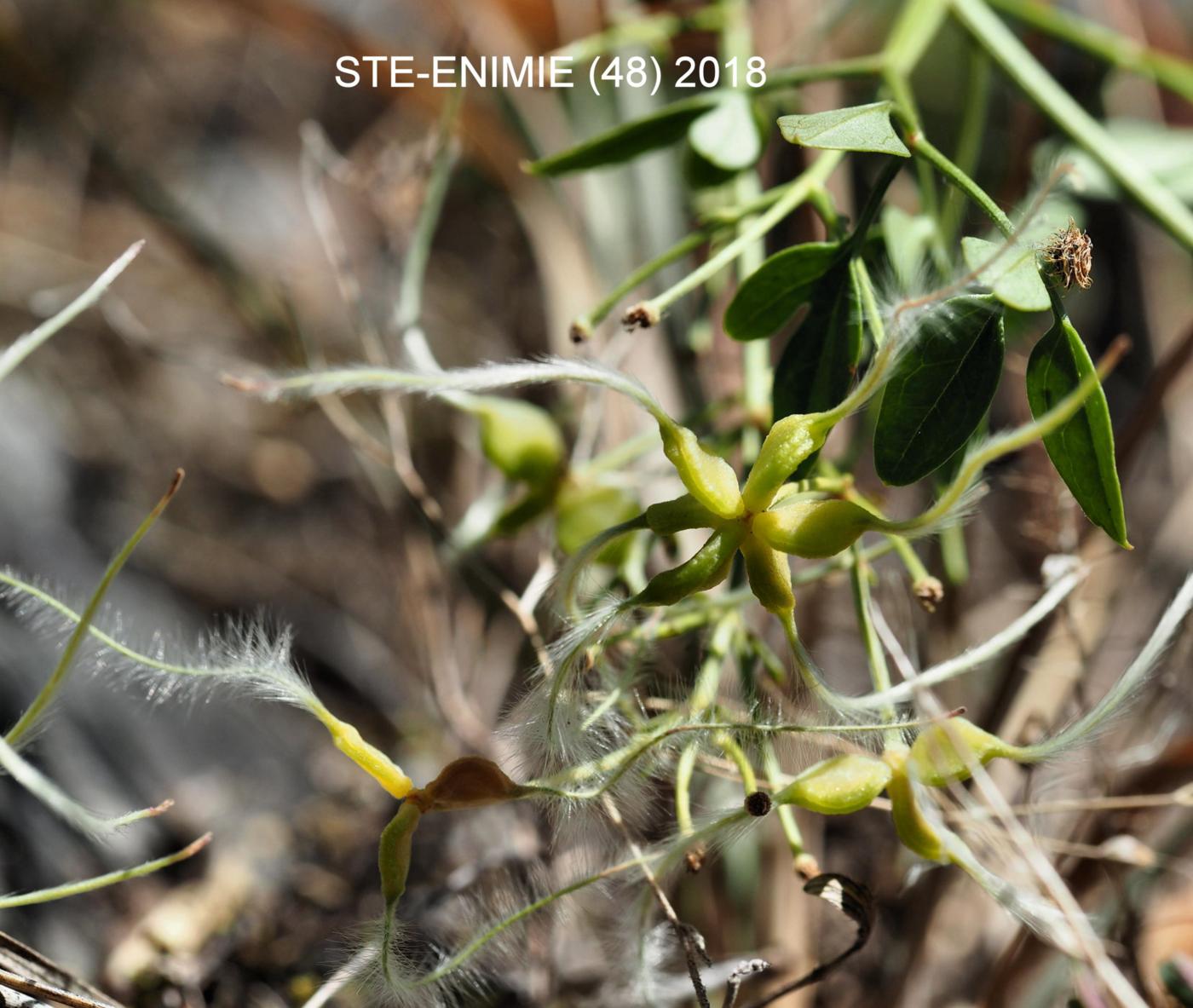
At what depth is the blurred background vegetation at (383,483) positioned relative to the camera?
867mm

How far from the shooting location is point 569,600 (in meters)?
0.59

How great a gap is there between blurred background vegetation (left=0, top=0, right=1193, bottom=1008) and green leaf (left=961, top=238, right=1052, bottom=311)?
0.22m

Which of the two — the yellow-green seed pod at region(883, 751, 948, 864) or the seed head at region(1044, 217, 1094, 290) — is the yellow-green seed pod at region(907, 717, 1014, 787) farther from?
the seed head at region(1044, 217, 1094, 290)

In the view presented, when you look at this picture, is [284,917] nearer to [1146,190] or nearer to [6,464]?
[6,464]

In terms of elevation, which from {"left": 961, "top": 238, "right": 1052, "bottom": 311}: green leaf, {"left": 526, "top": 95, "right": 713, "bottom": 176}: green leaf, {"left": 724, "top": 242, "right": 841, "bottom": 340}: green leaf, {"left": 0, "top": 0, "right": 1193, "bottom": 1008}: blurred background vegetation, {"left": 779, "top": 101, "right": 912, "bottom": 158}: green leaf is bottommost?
{"left": 0, "top": 0, "right": 1193, "bottom": 1008}: blurred background vegetation

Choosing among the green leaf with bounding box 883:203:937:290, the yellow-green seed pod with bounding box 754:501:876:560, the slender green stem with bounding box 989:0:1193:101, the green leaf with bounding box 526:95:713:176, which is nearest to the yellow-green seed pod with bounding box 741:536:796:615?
the yellow-green seed pod with bounding box 754:501:876:560

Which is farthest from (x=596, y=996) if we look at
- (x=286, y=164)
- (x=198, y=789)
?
(x=286, y=164)

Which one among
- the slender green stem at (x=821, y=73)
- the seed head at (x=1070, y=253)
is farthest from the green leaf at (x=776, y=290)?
the slender green stem at (x=821, y=73)

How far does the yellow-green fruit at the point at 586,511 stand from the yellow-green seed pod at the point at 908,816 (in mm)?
307

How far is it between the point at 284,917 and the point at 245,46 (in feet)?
5.04

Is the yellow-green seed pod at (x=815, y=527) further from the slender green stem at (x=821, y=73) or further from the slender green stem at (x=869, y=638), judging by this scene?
the slender green stem at (x=821, y=73)

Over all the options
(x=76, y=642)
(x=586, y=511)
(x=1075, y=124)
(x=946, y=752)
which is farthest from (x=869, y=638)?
(x=1075, y=124)

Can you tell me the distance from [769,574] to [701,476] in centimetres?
6

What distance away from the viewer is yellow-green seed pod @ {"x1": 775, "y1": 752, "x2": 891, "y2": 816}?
0.54m
